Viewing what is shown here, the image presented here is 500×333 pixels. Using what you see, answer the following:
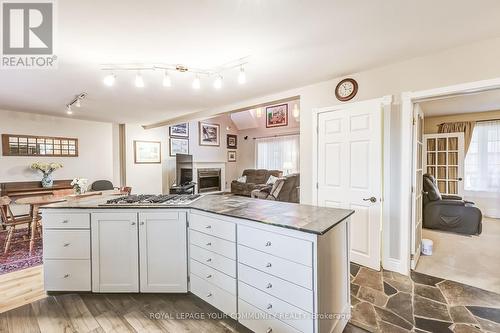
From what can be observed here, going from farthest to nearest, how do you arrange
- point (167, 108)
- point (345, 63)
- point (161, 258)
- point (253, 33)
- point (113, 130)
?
point (113, 130), point (167, 108), point (345, 63), point (161, 258), point (253, 33)

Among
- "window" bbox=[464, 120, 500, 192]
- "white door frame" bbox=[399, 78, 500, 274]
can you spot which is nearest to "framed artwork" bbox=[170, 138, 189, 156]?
"white door frame" bbox=[399, 78, 500, 274]

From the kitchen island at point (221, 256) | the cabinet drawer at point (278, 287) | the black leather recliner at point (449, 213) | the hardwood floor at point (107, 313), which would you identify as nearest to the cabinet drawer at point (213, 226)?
the kitchen island at point (221, 256)

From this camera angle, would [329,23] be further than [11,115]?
No

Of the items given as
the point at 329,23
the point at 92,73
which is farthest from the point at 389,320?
the point at 92,73

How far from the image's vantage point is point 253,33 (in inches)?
77.4

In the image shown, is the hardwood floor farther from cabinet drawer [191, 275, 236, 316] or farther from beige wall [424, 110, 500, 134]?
beige wall [424, 110, 500, 134]

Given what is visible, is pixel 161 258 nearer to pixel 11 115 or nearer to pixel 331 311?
pixel 331 311

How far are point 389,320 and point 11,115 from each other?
722 centimetres

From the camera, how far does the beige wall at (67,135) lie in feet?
15.8

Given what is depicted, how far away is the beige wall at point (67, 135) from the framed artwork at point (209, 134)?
315 centimetres

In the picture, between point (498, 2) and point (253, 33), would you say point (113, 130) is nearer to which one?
point (253, 33)

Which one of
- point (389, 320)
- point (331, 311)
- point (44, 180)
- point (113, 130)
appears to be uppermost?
point (113, 130)

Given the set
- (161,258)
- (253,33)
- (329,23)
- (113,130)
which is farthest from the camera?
(113,130)

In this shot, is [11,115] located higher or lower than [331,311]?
higher
